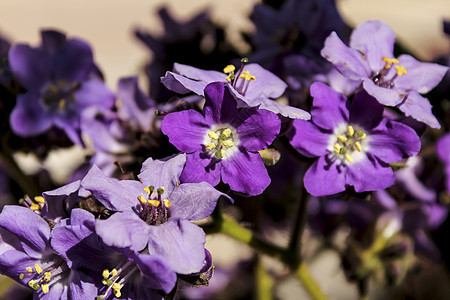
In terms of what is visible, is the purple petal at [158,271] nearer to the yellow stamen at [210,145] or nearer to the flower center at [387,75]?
the yellow stamen at [210,145]

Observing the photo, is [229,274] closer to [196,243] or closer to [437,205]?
[437,205]

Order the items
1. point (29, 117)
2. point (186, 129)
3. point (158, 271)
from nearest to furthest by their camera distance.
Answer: point (158, 271)
point (186, 129)
point (29, 117)

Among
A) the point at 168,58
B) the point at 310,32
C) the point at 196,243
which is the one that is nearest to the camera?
the point at 196,243

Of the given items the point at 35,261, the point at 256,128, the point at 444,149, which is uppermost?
the point at 256,128

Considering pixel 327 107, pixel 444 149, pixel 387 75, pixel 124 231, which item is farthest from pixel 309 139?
pixel 444 149

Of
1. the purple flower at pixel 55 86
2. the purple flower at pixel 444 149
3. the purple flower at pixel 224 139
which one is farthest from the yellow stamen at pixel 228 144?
the purple flower at pixel 444 149

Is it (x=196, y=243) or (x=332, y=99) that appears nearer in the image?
(x=196, y=243)

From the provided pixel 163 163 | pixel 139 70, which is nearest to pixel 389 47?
pixel 163 163

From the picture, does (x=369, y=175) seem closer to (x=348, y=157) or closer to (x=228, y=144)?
(x=348, y=157)
